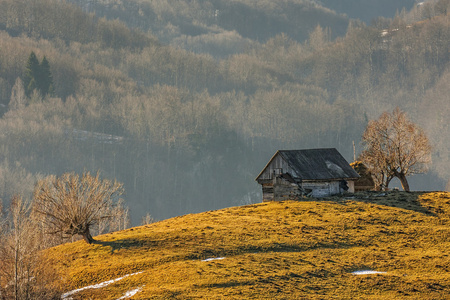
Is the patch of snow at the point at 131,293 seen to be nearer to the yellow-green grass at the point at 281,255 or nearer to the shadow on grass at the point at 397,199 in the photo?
the yellow-green grass at the point at 281,255

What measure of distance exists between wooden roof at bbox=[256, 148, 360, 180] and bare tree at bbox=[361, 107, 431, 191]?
5998mm

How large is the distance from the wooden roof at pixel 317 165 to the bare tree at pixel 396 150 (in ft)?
19.7

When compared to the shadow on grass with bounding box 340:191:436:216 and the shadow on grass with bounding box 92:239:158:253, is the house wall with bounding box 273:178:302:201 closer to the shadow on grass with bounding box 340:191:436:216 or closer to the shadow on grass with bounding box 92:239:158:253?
the shadow on grass with bounding box 340:191:436:216

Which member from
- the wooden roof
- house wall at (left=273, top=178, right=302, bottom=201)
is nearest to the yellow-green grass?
house wall at (left=273, top=178, right=302, bottom=201)

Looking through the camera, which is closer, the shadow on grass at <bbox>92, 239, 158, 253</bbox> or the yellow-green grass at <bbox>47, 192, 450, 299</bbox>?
the yellow-green grass at <bbox>47, 192, 450, 299</bbox>

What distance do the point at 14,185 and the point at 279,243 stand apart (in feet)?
547

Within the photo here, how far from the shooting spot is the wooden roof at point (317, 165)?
253 ft

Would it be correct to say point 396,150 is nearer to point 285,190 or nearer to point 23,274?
point 285,190

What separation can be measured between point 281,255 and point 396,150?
4140cm

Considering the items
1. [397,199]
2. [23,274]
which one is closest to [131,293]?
[23,274]

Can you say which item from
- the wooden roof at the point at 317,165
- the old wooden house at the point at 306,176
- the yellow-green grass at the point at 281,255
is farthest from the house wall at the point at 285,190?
the yellow-green grass at the point at 281,255

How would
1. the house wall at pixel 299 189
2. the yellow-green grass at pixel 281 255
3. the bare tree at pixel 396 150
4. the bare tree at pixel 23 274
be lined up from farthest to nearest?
the bare tree at pixel 396 150
the house wall at pixel 299 189
the bare tree at pixel 23 274
the yellow-green grass at pixel 281 255

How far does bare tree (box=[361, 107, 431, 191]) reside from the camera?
82812mm

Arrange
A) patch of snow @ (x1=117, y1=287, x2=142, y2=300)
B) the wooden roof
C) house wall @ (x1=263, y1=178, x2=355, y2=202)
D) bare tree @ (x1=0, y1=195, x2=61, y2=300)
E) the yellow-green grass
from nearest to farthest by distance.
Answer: patch of snow @ (x1=117, y1=287, x2=142, y2=300)
the yellow-green grass
bare tree @ (x1=0, y1=195, x2=61, y2=300)
house wall @ (x1=263, y1=178, x2=355, y2=202)
the wooden roof
